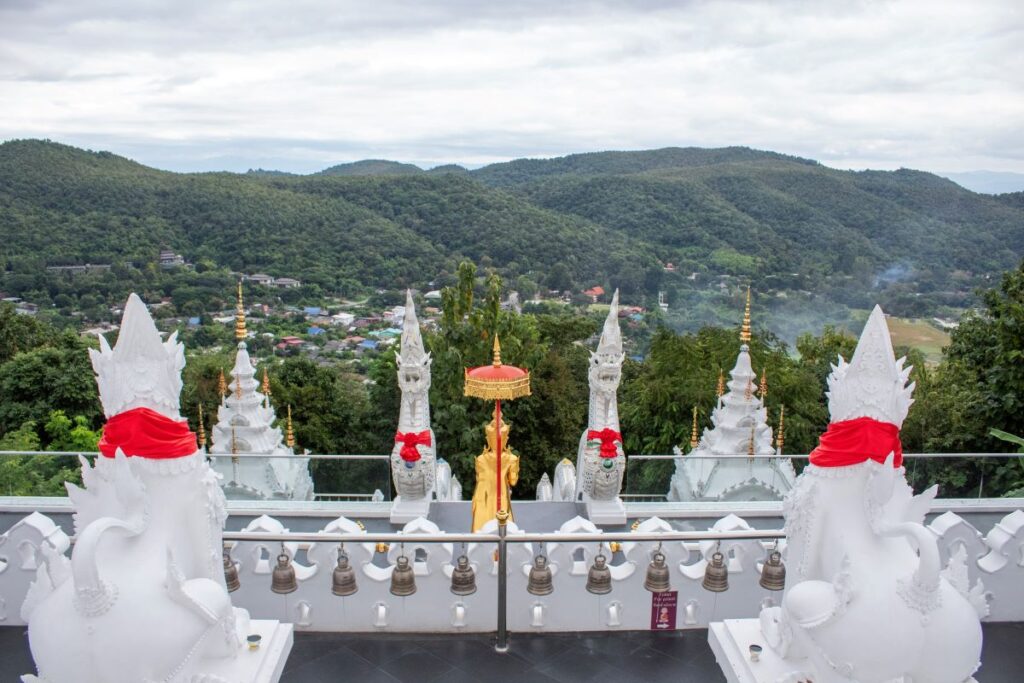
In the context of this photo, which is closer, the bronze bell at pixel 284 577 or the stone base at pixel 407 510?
the bronze bell at pixel 284 577

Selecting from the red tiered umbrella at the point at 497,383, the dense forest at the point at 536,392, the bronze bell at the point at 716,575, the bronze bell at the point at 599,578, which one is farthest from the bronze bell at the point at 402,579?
the dense forest at the point at 536,392

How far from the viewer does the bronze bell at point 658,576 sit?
626cm

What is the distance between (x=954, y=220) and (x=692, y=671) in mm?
59423

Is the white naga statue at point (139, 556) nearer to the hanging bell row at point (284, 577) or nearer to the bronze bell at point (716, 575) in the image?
the hanging bell row at point (284, 577)

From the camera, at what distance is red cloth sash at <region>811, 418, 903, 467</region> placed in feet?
16.6

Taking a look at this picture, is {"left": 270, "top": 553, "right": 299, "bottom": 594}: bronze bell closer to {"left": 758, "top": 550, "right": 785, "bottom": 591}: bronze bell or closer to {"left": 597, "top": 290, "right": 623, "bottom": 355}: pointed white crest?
{"left": 758, "top": 550, "right": 785, "bottom": 591}: bronze bell

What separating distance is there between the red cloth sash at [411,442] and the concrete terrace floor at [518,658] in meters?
3.91

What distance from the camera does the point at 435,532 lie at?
6.69 metres

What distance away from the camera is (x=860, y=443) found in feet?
16.6

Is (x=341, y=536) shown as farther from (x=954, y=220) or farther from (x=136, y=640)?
(x=954, y=220)

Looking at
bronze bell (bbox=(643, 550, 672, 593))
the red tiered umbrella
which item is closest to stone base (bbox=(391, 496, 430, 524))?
the red tiered umbrella

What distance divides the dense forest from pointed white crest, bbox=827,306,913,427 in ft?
44.5

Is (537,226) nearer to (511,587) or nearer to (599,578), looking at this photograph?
(511,587)

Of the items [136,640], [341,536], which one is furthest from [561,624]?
[136,640]
